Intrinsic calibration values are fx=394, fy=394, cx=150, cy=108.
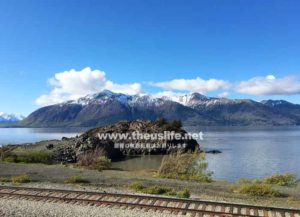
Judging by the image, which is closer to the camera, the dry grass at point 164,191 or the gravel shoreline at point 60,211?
the gravel shoreline at point 60,211

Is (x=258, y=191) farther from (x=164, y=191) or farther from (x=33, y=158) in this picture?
(x=33, y=158)

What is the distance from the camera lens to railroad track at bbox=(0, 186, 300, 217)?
49.2 feet

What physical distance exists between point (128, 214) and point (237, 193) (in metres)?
8.81

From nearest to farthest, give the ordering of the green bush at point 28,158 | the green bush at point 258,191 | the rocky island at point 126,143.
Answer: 1. the green bush at point 258,191
2. the green bush at point 28,158
3. the rocky island at point 126,143

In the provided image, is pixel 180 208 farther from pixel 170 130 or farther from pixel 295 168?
pixel 170 130

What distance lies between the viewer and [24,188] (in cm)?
2014

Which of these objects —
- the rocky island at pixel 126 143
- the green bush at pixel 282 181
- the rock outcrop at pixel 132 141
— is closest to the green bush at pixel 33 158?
the rocky island at pixel 126 143

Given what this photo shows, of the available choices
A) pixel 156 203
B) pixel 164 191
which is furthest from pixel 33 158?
pixel 156 203

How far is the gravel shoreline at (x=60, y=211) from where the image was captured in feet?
47.5

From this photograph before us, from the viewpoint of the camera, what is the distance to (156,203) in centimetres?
1658

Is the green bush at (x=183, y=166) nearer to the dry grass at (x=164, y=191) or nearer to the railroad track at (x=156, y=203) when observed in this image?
the dry grass at (x=164, y=191)

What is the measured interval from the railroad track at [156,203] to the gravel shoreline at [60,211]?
29.5 inches

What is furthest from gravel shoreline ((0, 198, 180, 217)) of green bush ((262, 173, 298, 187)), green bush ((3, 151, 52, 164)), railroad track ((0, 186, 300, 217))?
green bush ((3, 151, 52, 164))

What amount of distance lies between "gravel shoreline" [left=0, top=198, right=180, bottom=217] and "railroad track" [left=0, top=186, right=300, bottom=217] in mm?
749
